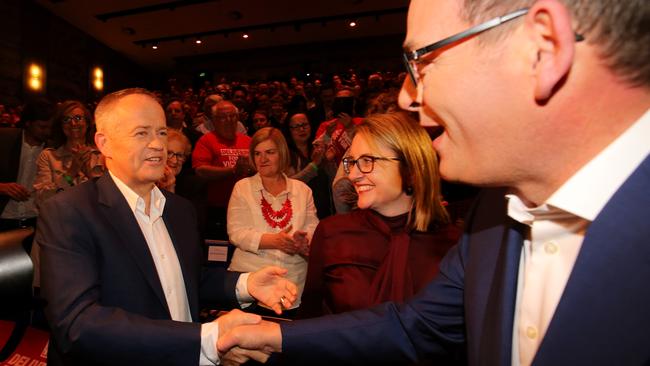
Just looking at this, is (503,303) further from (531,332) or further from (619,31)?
(619,31)

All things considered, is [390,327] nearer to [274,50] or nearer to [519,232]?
[519,232]

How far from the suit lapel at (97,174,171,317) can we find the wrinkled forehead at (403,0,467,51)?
4.55 feet

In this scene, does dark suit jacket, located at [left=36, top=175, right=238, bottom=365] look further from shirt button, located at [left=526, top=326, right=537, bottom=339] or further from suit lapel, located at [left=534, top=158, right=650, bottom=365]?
suit lapel, located at [left=534, top=158, right=650, bottom=365]

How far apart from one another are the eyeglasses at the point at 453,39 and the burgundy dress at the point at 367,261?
1241 mm

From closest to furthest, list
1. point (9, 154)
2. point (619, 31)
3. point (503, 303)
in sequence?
point (619, 31), point (503, 303), point (9, 154)

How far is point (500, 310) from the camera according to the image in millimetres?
1015

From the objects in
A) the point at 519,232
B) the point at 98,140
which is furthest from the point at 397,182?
the point at 98,140

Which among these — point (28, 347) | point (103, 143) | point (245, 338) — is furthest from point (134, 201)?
point (28, 347)

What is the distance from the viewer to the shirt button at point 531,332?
0.95 m

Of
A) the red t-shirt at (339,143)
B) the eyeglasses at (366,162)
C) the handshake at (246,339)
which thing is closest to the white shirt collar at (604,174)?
the handshake at (246,339)

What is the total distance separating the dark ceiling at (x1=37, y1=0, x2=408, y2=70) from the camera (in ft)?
45.0

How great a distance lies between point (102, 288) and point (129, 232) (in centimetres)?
24

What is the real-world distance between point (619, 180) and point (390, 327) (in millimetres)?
904

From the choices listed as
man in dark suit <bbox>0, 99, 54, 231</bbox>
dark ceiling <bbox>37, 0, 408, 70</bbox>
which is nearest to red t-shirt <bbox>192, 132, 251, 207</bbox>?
man in dark suit <bbox>0, 99, 54, 231</bbox>
